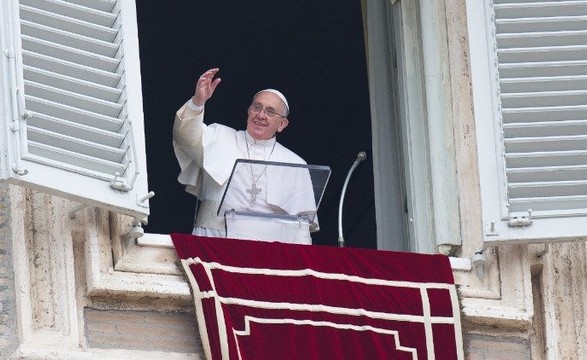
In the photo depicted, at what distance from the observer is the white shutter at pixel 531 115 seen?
420 inches

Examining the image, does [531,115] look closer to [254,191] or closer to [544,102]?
[544,102]

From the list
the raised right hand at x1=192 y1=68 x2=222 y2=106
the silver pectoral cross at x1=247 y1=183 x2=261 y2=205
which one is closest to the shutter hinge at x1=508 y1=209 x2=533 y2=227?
the silver pectoral cross at x1=247 y1=183 x2=261 y2=205

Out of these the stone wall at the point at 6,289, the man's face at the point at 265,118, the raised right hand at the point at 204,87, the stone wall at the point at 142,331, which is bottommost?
the stone wall at the point at 142,331

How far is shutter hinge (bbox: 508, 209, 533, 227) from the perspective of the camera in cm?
1064

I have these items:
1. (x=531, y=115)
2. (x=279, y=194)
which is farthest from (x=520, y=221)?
(x=279, y=194)

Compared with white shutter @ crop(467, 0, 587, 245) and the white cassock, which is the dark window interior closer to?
the white cassock

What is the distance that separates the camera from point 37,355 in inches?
389

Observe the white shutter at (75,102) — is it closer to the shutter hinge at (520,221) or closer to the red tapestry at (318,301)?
the red tapestry at (318,301)

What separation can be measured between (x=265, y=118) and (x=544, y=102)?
1338 millimetres

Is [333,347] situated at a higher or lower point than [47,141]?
lower

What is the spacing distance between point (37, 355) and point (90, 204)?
0.61 meters

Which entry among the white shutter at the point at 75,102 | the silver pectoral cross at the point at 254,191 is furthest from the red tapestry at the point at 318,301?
the silver pectoral cross at the point at 254,191

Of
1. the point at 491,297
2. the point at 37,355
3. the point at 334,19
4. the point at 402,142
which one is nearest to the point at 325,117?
the point at 334,19

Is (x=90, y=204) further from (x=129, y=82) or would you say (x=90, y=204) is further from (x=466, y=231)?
(x=466, y=231)
